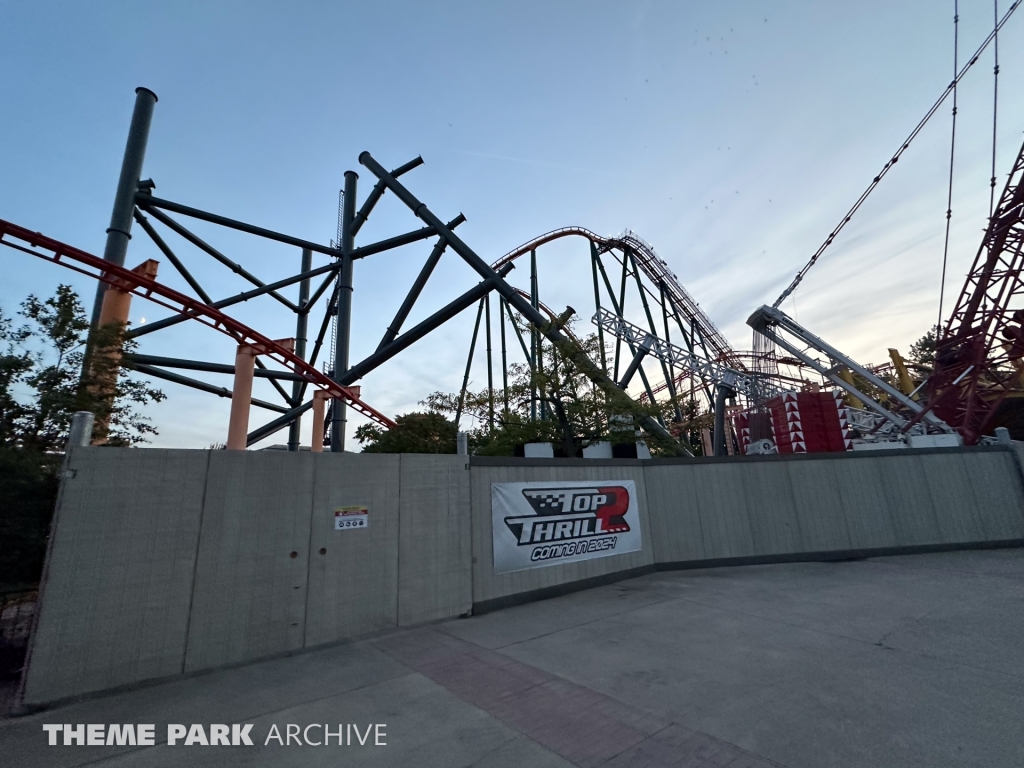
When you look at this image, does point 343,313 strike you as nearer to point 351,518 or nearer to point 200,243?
point 200,243

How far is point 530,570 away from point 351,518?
3.43m

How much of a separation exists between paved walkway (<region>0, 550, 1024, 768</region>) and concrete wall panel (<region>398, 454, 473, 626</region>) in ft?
1.39

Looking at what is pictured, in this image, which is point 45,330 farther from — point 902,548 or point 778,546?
point 902,548

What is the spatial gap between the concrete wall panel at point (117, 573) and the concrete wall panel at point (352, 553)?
52.7 inches

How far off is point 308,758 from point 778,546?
34.4ft

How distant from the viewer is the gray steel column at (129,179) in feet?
53.7

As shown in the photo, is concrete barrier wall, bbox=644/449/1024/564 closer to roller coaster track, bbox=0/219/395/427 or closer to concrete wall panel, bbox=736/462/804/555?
concrete wall panel, bbox=736/462/804/555

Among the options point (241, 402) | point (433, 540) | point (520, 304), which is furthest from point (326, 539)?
point (520, 304)

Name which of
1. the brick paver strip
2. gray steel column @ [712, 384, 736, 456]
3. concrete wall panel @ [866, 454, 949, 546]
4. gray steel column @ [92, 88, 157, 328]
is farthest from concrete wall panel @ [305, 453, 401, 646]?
gray steel column @ [712, 384, 736, 456]

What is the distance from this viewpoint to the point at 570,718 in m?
3.60

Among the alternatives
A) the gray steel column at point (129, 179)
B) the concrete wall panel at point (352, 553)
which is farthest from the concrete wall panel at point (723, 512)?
the gray steel column at point (129, 179)

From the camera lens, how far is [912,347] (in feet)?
170

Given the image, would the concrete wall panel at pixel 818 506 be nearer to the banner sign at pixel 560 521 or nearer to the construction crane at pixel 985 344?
the banner sign at pixel 560 521

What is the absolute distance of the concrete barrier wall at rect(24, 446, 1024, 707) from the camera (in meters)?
4.26
